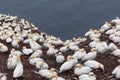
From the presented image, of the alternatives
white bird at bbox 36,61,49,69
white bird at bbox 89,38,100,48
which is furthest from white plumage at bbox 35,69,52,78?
white bird at bbox 89,38,100,48

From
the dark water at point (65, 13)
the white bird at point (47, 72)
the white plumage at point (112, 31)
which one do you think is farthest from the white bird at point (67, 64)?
the dark water at point (65, 13)

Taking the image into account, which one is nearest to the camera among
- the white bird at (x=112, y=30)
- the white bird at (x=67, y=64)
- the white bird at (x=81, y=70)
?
the white bird at (x=81, y=70)

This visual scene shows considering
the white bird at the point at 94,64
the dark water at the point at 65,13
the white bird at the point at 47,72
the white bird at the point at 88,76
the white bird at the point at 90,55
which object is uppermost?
the dark water at the point at 65,13

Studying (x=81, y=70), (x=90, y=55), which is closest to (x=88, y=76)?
(x=81, y=70)

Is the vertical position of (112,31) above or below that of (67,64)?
above

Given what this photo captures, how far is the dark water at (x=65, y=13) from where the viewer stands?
136ft

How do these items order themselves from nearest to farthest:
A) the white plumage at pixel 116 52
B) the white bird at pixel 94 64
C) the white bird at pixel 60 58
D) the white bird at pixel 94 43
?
the white bird at pixel 94 64 < the white plumage at pixel 116 52 < the white bird at pixel 60 58 < the white bird at pixel 94 43

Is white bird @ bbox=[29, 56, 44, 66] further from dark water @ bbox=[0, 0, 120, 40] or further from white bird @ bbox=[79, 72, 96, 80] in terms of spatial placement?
dark water @ bbox=[0, 0, 120, 40]

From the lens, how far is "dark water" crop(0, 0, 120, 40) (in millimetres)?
41406

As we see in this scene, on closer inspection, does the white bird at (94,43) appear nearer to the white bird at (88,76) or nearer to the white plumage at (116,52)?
the white plumage at (116,52)

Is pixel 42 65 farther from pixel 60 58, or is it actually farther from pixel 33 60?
pixel 60 58

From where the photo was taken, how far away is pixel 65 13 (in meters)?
46.4

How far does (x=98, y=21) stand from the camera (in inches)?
1665

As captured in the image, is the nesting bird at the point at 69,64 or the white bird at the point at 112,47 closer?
the nesting bird at the point at 69,64
